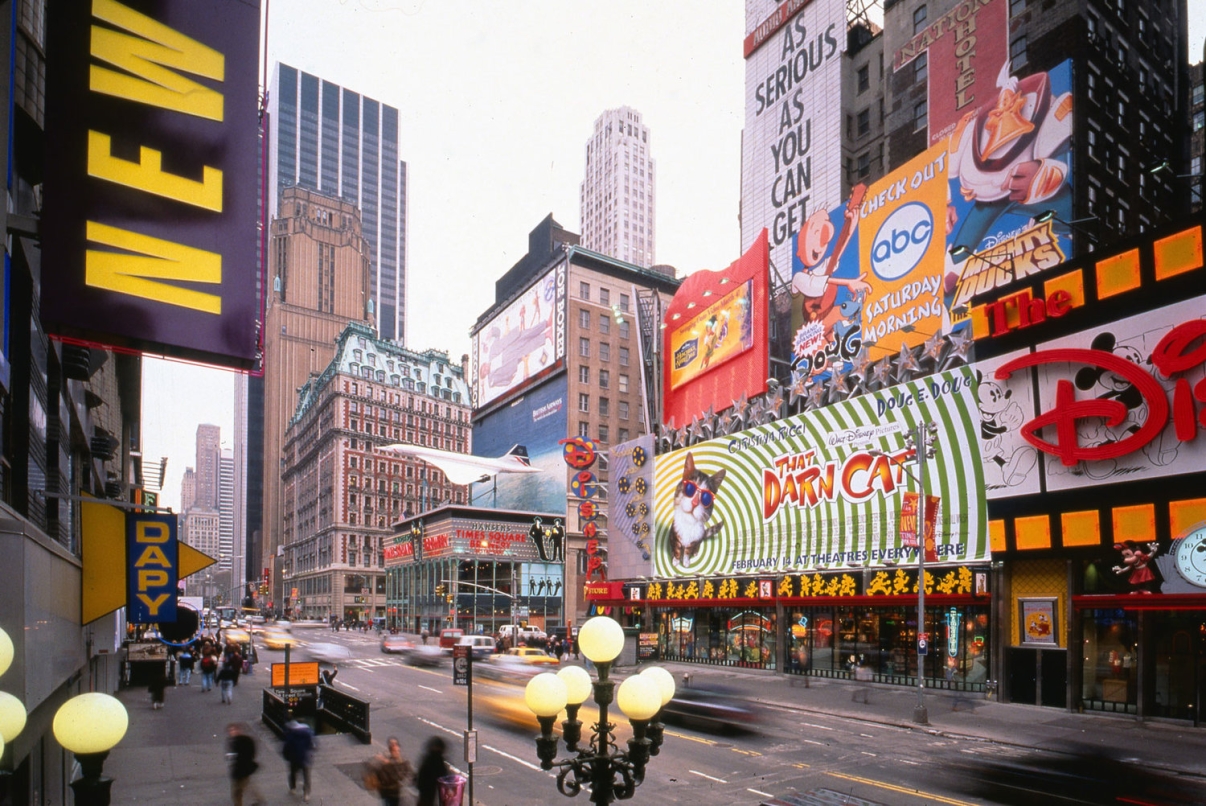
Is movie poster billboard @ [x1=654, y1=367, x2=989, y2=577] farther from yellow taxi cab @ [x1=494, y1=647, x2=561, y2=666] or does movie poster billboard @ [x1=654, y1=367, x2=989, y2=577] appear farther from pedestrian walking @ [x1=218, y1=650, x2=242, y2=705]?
pedestrian walking @ [x1=218, y1=650, x2=242, y2=705]

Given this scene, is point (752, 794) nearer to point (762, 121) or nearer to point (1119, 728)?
point (1119, 728)

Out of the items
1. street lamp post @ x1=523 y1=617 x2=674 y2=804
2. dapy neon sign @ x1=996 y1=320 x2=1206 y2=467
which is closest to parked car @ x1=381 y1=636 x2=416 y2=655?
dapy neon sign @ x1=996 y1=320 x2=1206 y2=467

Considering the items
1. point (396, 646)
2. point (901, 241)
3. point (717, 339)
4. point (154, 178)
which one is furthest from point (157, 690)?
point (901, 241)

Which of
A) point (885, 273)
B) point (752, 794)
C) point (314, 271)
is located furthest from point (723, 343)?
point (314, 271)

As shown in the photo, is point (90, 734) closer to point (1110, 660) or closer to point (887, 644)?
point (1110, 660)

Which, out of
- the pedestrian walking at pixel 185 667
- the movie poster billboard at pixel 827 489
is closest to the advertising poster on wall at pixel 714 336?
the movie poster billboard at pixel 827 489

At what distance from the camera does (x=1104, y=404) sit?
26.5 metres

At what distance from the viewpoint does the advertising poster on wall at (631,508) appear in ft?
180

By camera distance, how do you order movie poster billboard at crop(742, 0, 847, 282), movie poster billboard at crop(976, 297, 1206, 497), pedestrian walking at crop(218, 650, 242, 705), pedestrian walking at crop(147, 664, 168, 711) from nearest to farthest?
movie poster billboard at crop(976, 297, 1206, 497) → pedestrian walking at crop(147, 664, 168, 711) → pedestrian walking at crop(218, 650, 242, 705) → movie poster billboard at crop(742, 0, 847, 282)

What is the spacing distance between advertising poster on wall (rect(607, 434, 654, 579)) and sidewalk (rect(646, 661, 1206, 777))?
1784cm

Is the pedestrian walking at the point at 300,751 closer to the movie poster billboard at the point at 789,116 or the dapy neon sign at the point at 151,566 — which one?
the dapy neon sign at the point at 151,566

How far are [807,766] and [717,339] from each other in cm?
3628

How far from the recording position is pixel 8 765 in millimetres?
7062

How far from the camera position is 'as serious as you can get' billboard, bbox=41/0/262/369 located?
7.78 metres
